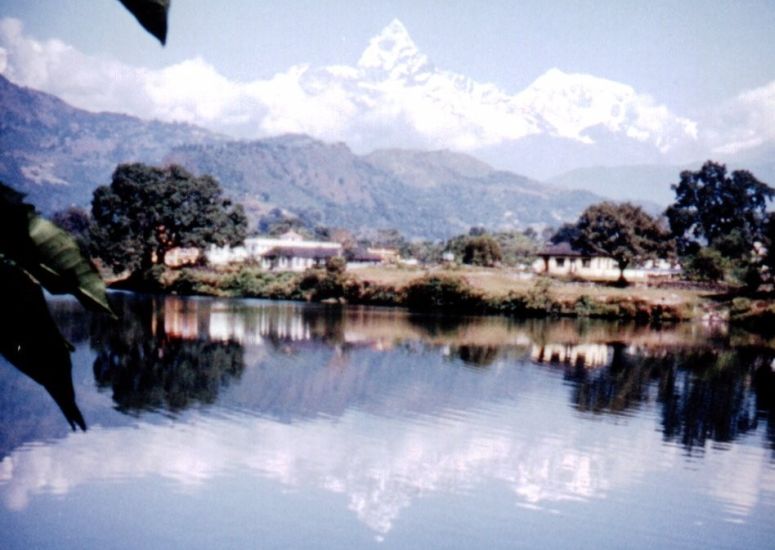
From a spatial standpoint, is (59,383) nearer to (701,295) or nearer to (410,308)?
(410,308)

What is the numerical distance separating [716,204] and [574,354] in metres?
63.0

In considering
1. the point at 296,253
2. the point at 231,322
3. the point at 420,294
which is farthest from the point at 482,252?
the point at 231,322

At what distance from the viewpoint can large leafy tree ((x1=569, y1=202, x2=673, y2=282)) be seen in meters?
63.9

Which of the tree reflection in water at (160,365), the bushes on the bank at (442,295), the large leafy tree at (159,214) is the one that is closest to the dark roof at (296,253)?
the large leafy tree at (159,214)

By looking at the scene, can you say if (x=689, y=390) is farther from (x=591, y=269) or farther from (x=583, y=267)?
(x=583, y=267)

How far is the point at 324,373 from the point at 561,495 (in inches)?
481

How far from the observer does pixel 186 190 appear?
7138 centimetres

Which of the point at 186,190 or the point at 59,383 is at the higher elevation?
the point at 186,190

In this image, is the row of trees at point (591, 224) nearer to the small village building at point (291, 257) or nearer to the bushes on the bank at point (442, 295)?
the bushes on the bank at point (442, 295)

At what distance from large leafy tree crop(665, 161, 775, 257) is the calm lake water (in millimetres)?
59801

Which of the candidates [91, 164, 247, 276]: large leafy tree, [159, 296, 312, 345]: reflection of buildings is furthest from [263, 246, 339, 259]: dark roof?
[159, 296, 312, 345]: reflection of buildings

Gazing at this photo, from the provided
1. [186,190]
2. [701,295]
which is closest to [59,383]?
[701,295]

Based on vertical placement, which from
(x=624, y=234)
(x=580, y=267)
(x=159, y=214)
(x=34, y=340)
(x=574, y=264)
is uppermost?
(x=159, y=214)

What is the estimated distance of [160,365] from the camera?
24.8 metres
